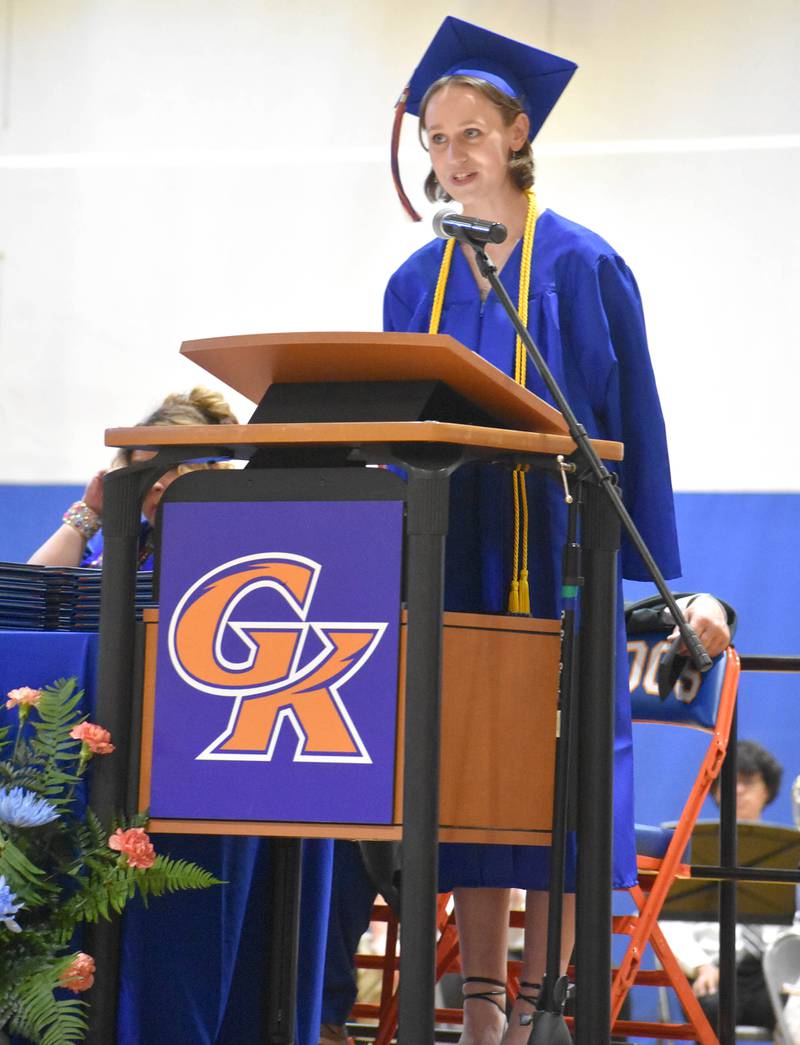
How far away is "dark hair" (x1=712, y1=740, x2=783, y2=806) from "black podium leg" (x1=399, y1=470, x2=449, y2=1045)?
2.60 m

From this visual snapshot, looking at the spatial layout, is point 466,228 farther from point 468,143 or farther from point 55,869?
point 55,869

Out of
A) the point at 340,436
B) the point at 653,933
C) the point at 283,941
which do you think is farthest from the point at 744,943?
the point at 340,436

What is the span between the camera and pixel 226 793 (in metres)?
1.70

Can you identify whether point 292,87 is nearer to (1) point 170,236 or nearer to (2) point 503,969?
(1) point 170,236

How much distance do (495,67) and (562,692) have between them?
45.9 inches

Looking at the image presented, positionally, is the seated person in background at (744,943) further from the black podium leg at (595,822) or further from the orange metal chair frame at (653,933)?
the black podium leg at (595,822)

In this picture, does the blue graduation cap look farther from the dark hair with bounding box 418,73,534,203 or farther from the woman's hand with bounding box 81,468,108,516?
the woman's hand with bounding box 81,468,108,516

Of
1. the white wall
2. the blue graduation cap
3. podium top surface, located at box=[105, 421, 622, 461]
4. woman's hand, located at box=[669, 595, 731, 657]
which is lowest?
woman's hand, located at box=[669, 595, 731, 657]

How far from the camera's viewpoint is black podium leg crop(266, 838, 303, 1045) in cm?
227

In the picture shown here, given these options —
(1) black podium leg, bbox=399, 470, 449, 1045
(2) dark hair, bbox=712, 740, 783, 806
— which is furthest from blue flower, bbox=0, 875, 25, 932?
(2) dark hair, bbox=712, 740, 783, 806

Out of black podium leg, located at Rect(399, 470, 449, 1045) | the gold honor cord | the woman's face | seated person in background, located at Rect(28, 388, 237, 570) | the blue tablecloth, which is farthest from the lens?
seated person in background, located at Rect(28, 388, 237, 570)

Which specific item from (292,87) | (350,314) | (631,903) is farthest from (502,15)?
(631,903)

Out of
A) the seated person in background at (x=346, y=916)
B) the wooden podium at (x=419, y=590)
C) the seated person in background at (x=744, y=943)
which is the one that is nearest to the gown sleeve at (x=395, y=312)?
the wooden podium at (x=419, y=590)

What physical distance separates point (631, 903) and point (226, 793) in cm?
269
